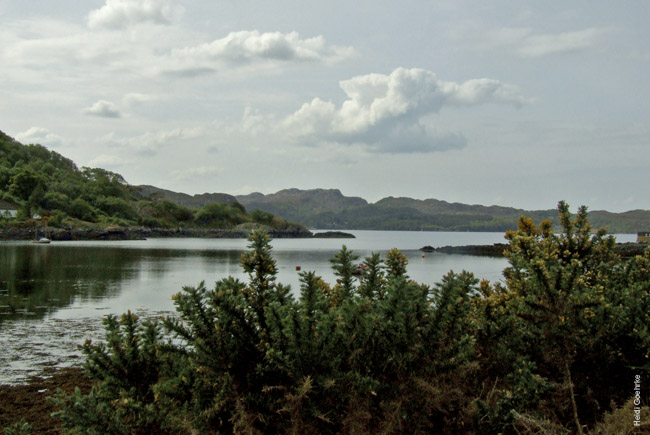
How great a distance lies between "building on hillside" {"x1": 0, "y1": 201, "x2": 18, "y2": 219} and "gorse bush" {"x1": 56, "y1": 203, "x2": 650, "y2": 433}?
14102 cm

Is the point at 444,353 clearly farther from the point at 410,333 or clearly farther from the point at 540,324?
the point at 540,324

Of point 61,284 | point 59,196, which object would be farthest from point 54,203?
point 61,284

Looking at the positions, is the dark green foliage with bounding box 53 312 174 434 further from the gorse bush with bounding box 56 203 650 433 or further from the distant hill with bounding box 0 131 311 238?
the distant hill with bounding box 0 131 311 238

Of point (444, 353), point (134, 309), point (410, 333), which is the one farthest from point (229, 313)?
point (134, 309)

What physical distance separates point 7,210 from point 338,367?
147m

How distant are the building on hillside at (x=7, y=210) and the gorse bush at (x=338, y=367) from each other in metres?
141

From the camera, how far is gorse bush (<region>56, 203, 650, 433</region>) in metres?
3.32

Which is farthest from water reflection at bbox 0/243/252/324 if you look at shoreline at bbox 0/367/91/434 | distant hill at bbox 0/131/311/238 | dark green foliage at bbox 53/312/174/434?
distant hill at bbox 0/131/311/238

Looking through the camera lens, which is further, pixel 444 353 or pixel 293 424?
pixel 444 353

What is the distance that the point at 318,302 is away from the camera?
3941 millimetres

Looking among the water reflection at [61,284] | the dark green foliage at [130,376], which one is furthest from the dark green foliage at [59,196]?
the dark green foliage at [130,376]

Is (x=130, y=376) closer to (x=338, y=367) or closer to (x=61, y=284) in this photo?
(x=338, y=367)

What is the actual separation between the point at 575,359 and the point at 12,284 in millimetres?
34121

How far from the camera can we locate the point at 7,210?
12638cm
